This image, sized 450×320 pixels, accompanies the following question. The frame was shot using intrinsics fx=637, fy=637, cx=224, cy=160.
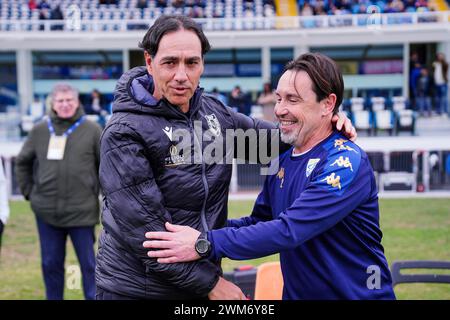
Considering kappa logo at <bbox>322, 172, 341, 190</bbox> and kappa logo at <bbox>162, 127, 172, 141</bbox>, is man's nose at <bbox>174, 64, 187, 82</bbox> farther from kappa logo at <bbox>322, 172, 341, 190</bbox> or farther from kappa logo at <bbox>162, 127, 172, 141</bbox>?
kappa logo at <bbox>322, 172, 341, 190</bbox>

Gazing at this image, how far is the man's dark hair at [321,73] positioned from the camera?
9.41 ft

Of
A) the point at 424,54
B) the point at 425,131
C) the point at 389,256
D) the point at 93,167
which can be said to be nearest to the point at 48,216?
the point at 93,167

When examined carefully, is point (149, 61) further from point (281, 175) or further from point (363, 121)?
point (363, 121)

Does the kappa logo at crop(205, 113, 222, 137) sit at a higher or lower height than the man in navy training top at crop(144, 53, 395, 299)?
higher

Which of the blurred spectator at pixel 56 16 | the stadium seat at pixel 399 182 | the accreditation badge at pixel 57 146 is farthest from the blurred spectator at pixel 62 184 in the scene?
the blurred spectator at pixel 56 16

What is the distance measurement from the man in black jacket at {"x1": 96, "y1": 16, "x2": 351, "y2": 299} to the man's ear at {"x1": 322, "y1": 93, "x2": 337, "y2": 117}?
52cm

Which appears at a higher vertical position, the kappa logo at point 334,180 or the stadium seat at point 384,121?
the kappa logo at point 334,180

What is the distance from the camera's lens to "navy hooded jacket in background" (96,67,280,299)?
2.70 meters

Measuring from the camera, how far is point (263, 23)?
24906mm

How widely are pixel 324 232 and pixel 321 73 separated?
0.71 m

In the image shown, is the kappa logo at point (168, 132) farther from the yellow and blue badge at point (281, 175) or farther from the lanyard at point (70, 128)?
the lanyard at point (70, 128)

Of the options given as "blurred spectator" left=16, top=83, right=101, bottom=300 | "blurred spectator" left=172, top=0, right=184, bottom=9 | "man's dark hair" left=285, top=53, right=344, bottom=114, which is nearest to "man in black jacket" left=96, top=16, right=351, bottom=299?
"man's dark hair" left=285, top=53, right=344, bottom=114
